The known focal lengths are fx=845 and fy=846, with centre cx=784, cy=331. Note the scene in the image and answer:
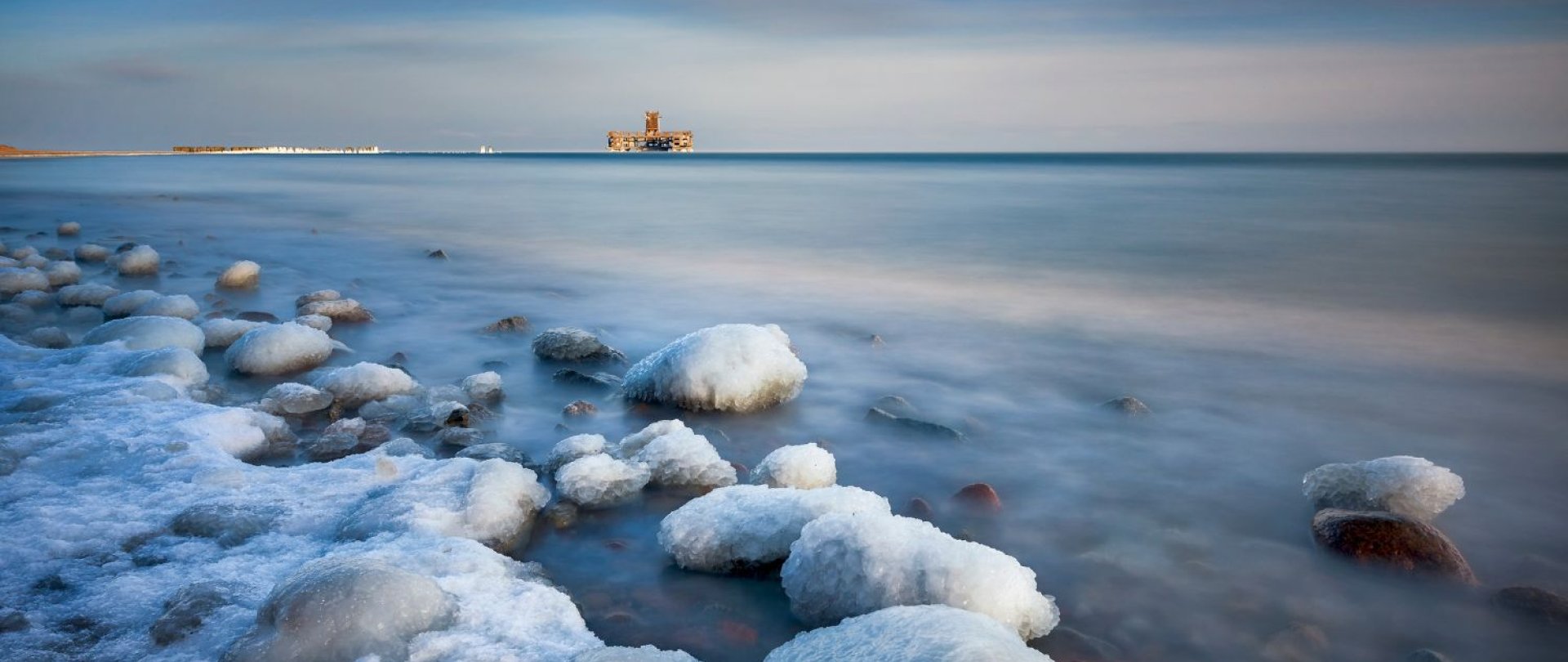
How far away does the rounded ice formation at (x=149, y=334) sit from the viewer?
427 cm

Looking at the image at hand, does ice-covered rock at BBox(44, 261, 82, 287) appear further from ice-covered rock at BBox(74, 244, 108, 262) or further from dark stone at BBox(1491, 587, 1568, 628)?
dark stone at BBox(1491, 587, 1568, 628)

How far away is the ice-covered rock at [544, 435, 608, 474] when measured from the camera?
3041mm

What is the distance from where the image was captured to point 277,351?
425cm

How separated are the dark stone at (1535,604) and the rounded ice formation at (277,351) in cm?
489

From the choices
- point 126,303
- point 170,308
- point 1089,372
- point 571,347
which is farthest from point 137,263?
point 1089,372

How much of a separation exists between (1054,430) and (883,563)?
6.49ft

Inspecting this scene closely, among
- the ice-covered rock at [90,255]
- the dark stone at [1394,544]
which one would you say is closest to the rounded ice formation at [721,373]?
the dark stone at [1394,544]

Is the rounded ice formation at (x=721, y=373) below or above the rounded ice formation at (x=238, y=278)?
above

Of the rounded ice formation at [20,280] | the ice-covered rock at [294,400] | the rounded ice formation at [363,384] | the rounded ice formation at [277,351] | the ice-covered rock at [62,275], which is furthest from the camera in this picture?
the ice-covered rock at [62,275]

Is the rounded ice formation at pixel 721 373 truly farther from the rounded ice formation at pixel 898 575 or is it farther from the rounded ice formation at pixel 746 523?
the rounded ice formation at pixel 898 575

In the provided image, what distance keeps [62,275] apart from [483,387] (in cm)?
512

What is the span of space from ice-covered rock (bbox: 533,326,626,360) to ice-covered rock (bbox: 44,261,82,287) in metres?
4.63

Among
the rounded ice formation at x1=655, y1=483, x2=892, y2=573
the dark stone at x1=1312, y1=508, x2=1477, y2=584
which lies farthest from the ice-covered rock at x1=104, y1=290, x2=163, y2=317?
the dark stone at x1=1312, y1=508, x2=1477, y2=584

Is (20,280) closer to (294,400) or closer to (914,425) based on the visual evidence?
(294,400)
